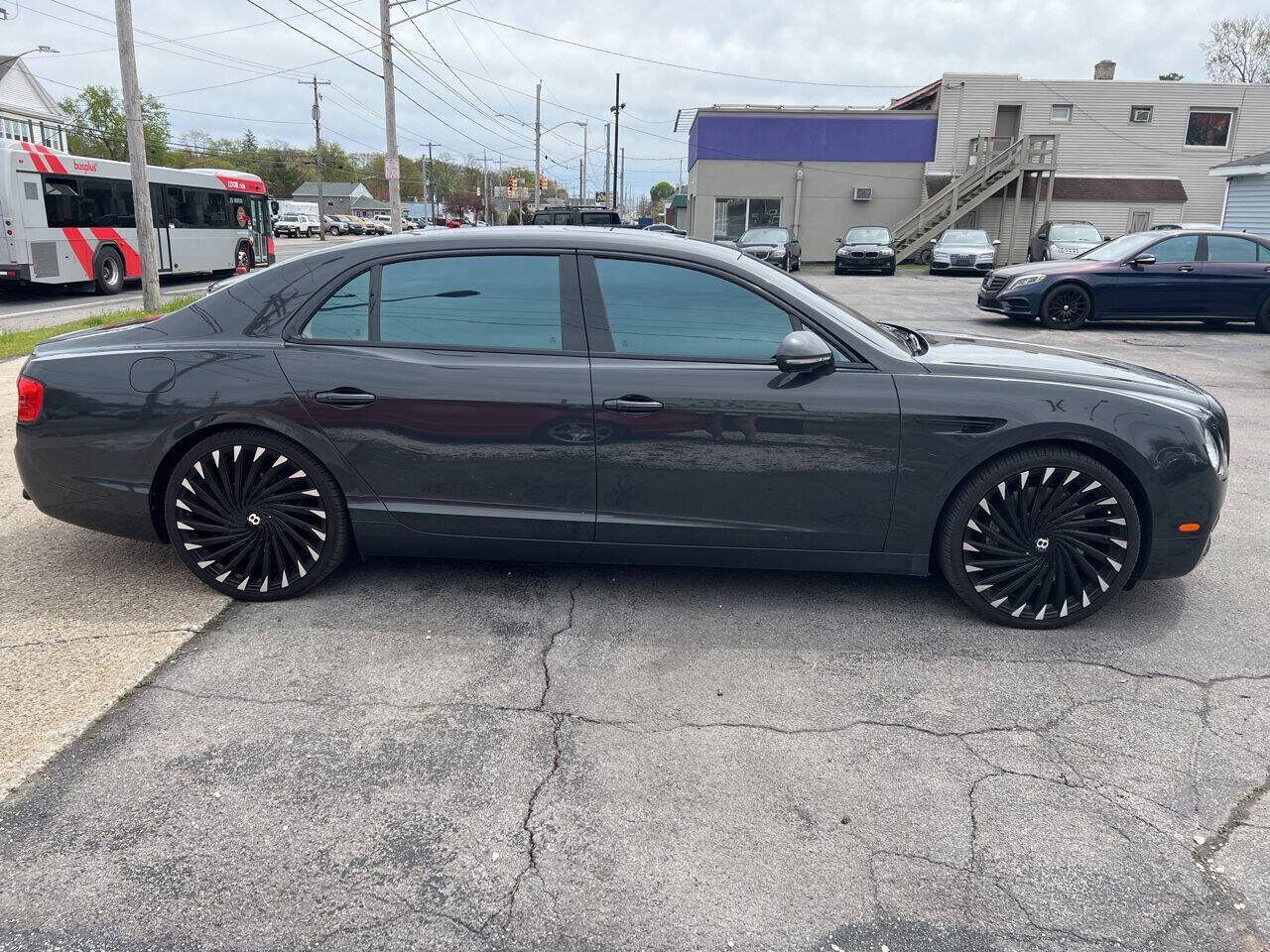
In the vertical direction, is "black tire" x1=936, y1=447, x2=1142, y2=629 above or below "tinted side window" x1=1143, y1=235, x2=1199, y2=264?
below

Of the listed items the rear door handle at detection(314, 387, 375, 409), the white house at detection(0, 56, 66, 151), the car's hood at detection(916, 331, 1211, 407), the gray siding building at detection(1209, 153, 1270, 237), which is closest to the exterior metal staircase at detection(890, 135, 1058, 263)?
the gray siding building at detection(1209, 153, 1270, 237)

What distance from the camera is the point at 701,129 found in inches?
1507

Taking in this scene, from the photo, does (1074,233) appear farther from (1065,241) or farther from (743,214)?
(743,214)

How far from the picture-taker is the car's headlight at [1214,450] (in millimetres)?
3658

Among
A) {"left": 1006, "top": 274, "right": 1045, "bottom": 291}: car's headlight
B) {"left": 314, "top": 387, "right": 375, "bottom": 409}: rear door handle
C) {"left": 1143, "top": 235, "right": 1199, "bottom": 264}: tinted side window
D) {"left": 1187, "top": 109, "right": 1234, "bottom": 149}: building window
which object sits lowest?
{"left": 314, "top": 387, "right": 375, "bottom": 409}: rear door handle

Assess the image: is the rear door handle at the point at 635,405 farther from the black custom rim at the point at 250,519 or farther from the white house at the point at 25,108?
the white house at the point at 25,108

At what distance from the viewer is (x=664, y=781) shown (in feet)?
9.01

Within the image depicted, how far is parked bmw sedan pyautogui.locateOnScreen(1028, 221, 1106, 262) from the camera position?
23.3 m

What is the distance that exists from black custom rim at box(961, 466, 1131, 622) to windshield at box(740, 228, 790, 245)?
2441cm

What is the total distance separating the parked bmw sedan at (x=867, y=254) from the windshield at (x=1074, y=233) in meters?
4.98

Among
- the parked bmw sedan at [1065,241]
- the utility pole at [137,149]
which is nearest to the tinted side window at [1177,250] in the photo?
the parked bmw sedan at [1065,241]

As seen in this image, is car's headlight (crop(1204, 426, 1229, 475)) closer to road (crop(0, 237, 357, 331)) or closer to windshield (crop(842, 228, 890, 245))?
road (crop(0, 237, 357, 331))

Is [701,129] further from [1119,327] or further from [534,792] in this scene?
[534,792]

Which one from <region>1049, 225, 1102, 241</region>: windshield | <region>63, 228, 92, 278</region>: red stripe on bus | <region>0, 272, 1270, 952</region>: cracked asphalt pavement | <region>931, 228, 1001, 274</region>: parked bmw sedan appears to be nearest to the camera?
<region>0, 272, 1270, 952</region>: cracked asphalt pavement
